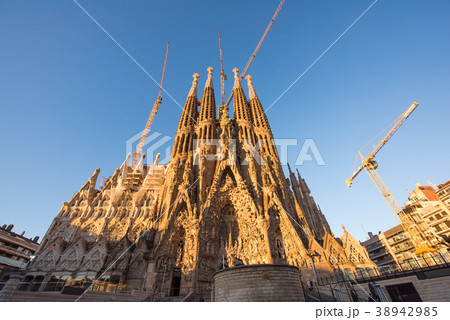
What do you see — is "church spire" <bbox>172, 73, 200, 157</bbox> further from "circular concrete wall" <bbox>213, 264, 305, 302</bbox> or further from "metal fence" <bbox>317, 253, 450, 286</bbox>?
"metal fence" <bbox>317, 253, 450, 286</bbox>

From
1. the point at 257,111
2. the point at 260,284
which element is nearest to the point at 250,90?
the point at 257,111

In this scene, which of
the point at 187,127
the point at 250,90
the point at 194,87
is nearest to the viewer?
the point at 187,127

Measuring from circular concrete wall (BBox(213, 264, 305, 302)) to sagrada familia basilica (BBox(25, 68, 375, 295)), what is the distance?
31.2ft

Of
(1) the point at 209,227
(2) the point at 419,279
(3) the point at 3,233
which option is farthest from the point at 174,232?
(3) the point at 3,233

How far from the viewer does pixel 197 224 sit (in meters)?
22.1

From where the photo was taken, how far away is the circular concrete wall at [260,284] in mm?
9328

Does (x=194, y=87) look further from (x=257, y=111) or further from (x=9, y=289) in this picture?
(x=9, y=289)

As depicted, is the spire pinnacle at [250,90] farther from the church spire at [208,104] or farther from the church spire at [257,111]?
the church spire at [208,104]

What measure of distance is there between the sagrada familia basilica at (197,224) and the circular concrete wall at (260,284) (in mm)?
9520

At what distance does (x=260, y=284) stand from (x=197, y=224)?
44.2 feet

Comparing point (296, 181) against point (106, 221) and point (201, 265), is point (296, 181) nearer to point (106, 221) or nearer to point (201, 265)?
point (201, 265)

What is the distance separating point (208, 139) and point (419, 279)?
26.7m

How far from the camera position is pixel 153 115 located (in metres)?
52.6

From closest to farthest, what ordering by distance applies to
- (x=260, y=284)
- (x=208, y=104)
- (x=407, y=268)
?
(x=260, y=284) → (x=407, y=268) → (x=208, y=104)
